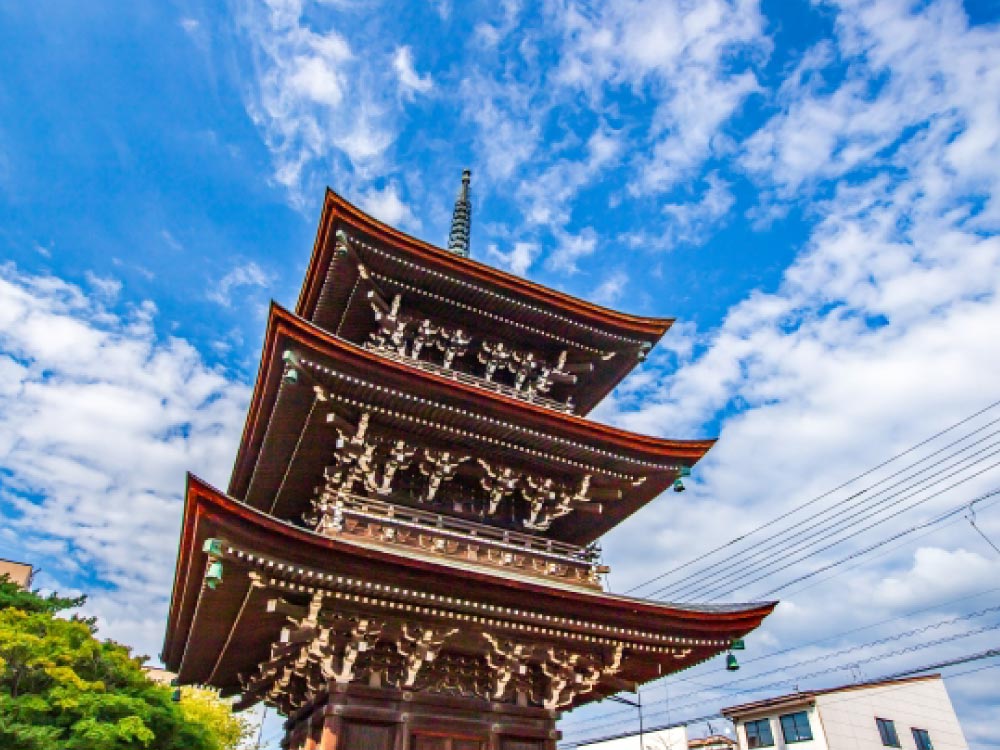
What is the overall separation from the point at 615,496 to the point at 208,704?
36119mm

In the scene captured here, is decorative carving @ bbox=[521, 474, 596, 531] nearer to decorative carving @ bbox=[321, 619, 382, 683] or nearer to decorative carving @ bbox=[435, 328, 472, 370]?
decorative carving @ bbox=[435, 328, 472, 370]

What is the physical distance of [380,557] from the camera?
9.91 metres

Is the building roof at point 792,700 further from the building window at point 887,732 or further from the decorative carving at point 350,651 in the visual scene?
the decorative carving at point 350,651

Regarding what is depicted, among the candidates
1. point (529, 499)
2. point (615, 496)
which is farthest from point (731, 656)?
point (529, 499)

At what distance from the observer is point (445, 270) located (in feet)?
50.1

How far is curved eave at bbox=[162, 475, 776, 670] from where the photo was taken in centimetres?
900

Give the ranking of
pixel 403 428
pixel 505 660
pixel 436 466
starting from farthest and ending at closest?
pixel 436 466 < pixel 403 428 < pixel 505 660

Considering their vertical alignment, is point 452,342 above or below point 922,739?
above

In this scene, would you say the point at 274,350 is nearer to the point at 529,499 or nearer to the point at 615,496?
the point at 529,499

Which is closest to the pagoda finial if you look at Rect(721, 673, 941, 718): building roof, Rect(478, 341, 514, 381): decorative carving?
Rect(478, 341, 514, 381): decorative carving

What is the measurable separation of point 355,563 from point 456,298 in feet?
25.9

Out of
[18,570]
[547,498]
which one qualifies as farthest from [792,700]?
[18,570]

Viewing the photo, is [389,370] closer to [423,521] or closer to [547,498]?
[423,521]

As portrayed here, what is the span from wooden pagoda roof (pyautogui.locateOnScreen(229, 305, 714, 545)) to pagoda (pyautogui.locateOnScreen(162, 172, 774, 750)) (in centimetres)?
5
